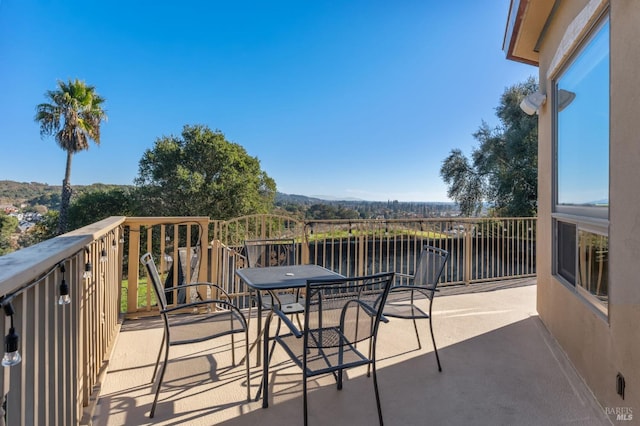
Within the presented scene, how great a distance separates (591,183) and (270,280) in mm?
2332

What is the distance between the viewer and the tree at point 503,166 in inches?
385

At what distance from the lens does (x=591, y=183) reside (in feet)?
7.79

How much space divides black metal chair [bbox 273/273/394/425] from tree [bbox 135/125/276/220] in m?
14.5

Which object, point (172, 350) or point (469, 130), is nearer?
point (172, 350)

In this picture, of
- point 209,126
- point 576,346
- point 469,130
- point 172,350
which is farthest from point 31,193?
point 576,346

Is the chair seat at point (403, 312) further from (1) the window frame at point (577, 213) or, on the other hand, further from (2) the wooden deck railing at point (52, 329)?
(2) the wooden deck railing at point (52, 329)

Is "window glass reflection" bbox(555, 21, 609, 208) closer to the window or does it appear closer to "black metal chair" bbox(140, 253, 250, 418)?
the window

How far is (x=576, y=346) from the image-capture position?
8.05 feet

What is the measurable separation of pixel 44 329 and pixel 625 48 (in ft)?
9.32

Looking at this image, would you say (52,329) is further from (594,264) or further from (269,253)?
(594,264)

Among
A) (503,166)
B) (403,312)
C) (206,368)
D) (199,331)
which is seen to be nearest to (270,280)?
(199,331)

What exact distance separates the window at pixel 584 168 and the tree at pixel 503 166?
769 cm

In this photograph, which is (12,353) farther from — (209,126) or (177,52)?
(209,126)

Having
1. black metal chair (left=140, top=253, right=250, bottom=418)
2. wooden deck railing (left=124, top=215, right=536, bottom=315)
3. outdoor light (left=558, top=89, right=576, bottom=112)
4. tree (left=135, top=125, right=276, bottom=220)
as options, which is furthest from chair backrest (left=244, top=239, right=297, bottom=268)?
tree (left=135, top=125, right=276, bottom=220)
